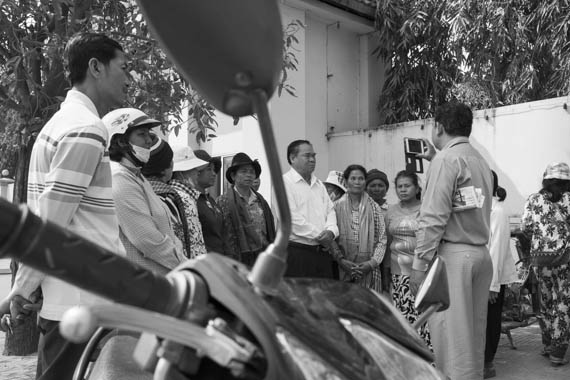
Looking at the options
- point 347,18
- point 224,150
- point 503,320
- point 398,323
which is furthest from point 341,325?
point 347,18

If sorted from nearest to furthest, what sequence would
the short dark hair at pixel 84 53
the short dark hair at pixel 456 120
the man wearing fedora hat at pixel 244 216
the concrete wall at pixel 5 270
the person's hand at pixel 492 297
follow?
the short dark hair at pixel 84 53 → the short dark hair at pixel 456 120 → the man wearing fedora hat at pixel 244 216 → the person's hand at pixel 492 297 → the concrete wall at pixel 5 270

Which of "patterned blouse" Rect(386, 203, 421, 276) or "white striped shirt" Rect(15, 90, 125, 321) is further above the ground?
"white striped shirt" Rect(15, 90, 125, 321)

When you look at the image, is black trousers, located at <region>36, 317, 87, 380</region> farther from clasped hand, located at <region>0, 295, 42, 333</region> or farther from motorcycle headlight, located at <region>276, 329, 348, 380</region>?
motorcycle headlight, located at <region>276, 329, 348, 380</region>

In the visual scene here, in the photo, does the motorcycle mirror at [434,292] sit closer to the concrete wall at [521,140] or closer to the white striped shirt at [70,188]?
the white striped shirt at [70,188]

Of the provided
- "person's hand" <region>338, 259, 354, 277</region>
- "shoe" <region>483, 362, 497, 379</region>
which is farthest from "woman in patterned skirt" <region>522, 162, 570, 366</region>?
"person's hand" <region>338, 259, 354, 277</region>

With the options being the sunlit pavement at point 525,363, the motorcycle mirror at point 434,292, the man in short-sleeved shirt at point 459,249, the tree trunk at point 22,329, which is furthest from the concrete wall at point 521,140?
the motorcycle mirror at point 434,292

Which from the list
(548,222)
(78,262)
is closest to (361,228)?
(548,222)

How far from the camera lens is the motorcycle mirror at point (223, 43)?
0.79 m

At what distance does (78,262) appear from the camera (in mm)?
717

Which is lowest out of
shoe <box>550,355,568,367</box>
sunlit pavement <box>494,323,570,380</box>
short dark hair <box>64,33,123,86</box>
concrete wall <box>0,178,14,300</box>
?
sunlit pavement <box>494,323,570,380</box>

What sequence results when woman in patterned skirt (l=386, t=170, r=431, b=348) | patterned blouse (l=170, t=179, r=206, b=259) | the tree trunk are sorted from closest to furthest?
patterned blouse (l=170, t=179, r=206, b=259) < woman in patterned skirt (l=386, t=170, r=431, b=348) < the tree trunk

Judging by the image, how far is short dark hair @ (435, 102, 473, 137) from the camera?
12.5 ft

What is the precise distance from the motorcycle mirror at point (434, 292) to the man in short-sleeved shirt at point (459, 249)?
7.12ft

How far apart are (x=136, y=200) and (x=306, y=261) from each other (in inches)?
98.8
